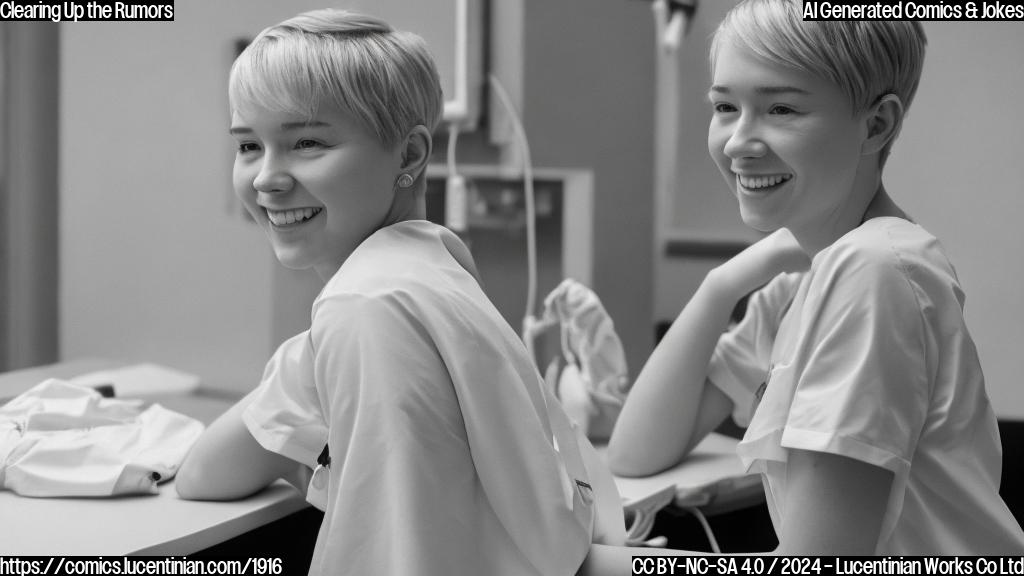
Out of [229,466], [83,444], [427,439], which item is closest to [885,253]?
[427,439]

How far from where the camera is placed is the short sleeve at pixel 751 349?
47.4 inches

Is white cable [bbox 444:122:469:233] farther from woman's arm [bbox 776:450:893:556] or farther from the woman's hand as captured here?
woman's arm [bbox 776:450:893:556]

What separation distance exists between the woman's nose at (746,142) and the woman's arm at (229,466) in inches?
20.2

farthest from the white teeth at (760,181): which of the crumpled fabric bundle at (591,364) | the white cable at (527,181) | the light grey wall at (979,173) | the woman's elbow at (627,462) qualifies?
the light grey wall at (979,173)

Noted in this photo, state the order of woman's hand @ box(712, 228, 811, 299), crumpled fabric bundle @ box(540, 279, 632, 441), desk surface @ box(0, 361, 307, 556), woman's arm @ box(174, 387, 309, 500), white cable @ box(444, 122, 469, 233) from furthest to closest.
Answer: white cable @ box(444, 122, 469, 233) < crumpled fabric bundle @ box(540, 279, 632, 441) < woman's hand @ box(712, 228, 811, 299) < woman's arm @ box(174, 387, 309, 500) < desk surface @ box(0, 361, 307, 556)

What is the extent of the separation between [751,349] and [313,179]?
0.58 meters

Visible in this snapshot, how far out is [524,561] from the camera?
832mm

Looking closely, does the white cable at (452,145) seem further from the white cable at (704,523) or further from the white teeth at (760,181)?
the white teeth at (760,181)

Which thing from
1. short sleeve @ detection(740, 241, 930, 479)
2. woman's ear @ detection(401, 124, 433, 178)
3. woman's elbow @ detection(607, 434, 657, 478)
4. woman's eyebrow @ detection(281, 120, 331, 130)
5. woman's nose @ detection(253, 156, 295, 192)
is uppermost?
woman's eyebrow @ detection(281, 120, 331, 130)

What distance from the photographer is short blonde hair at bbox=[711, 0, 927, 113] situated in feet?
2.72

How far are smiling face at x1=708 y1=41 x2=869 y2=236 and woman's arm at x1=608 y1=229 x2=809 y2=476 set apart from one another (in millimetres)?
261

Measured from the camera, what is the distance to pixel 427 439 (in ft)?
2.59
